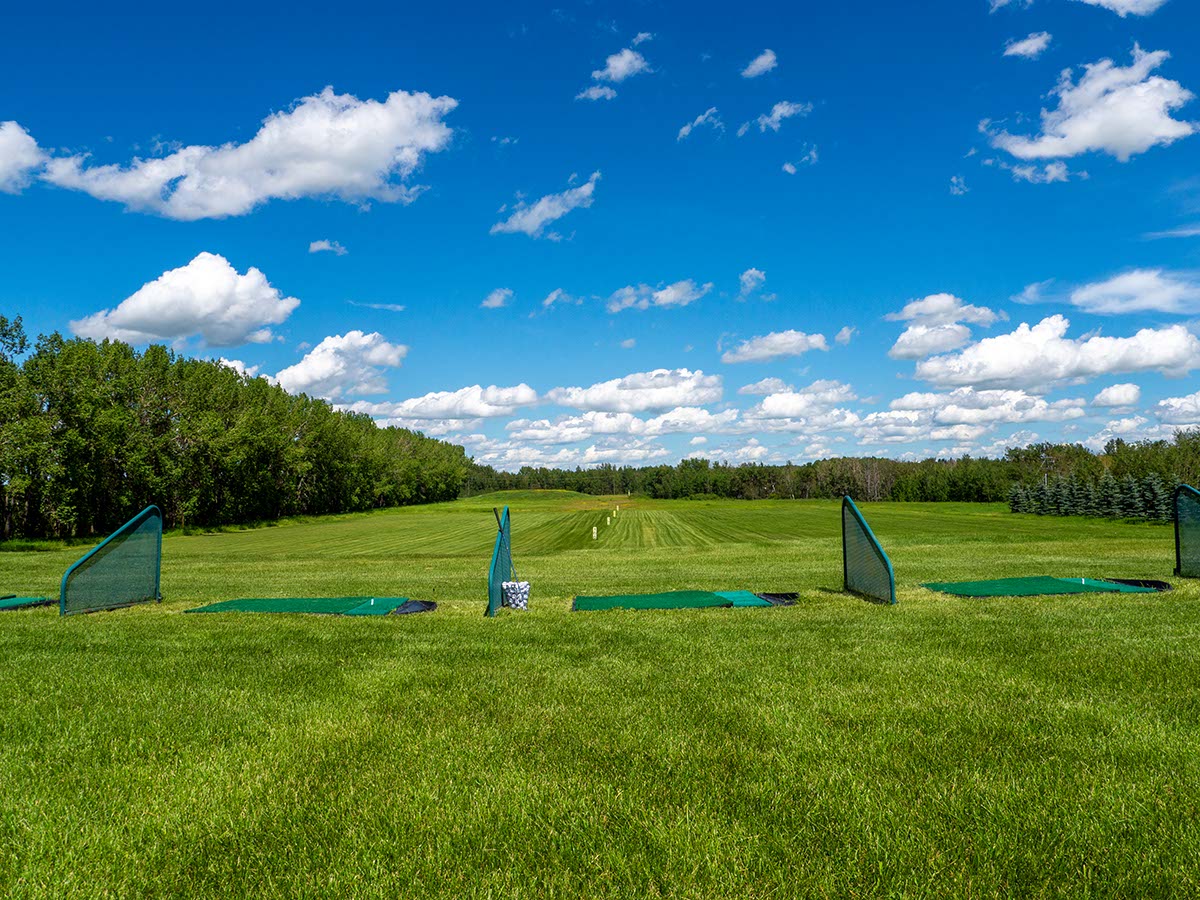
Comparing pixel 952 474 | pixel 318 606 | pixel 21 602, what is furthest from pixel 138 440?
pixel 952 474

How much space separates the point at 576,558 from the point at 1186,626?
26.4m

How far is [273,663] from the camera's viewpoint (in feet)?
29.1

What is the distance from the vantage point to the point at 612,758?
558 centimetres

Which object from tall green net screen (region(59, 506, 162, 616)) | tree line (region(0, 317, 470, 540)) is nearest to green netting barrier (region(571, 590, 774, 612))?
tall green net screen (region(59, 506, 162, 616))

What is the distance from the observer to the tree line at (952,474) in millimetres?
87438

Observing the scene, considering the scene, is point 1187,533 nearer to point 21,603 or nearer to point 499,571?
point 499,571

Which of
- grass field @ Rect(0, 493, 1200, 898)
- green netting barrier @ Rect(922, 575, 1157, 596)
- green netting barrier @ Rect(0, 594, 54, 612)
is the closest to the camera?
grass field @ Rect(0, 493, 1200, 898)

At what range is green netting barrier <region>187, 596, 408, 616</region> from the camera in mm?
13750

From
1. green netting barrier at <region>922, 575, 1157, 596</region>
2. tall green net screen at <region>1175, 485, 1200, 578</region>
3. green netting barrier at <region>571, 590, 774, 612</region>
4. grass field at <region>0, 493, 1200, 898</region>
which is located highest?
tall green net screen at <region>1175, 485, 1200, 578</region>

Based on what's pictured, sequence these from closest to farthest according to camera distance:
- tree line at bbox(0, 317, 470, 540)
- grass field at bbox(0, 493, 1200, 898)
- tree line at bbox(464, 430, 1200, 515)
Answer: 1. grass field at bbox(0, 493, 1200, 898)
2. tree line at bbox(0, 317, 470, 540)
3. tree line at bbox(464, 430, 1200, 515)

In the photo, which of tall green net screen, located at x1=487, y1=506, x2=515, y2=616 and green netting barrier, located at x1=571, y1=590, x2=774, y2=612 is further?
green netting barrier, located at x1=571, y1=590, x2=774, y2=612

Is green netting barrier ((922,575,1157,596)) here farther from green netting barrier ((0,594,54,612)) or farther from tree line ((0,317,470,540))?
tree line ((0,317,470,540))

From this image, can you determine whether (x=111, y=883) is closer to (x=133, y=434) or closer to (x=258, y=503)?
(x=133, y=434)

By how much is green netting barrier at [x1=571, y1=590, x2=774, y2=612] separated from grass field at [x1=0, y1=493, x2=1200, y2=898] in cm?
237
